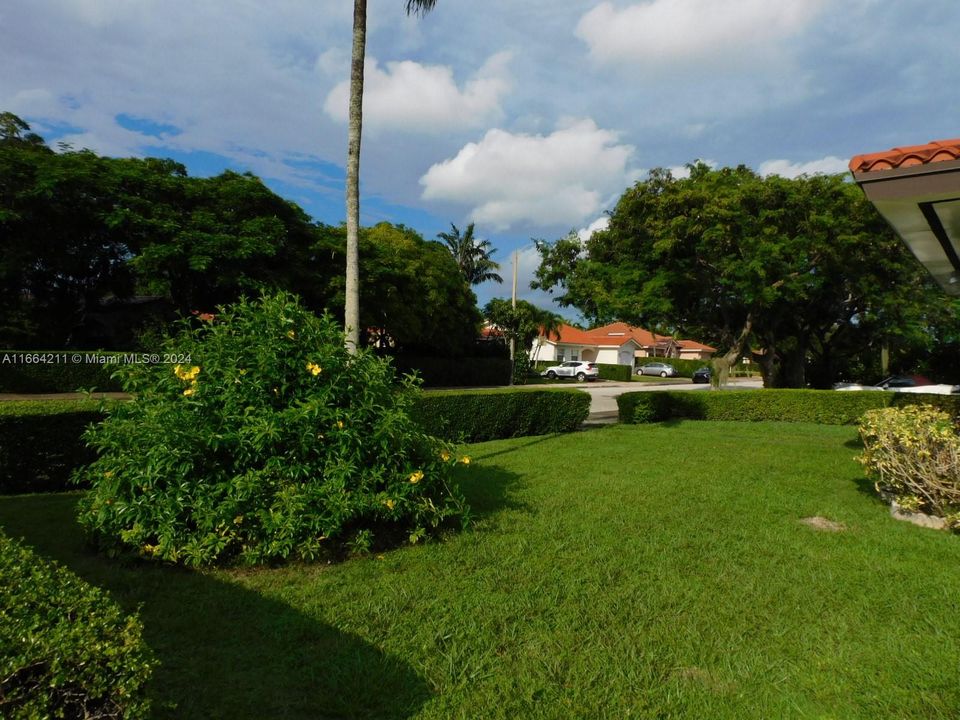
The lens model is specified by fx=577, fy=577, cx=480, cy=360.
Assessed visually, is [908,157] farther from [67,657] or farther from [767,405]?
[767,405]

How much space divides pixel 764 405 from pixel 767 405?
0.09 meters

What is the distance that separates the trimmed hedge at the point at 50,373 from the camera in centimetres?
1792

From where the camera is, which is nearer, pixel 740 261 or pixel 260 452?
pixel 260 452

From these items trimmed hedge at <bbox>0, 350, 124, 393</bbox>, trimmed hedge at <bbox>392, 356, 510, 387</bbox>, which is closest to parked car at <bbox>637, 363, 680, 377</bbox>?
trimmed hedge at <bbox>392, 356, 510, 387</bbox>

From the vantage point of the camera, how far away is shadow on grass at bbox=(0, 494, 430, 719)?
273 centimetres

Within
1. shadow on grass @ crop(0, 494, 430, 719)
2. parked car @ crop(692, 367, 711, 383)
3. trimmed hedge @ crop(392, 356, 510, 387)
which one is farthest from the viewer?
parked car @ crop(692, 367, 711, 383)

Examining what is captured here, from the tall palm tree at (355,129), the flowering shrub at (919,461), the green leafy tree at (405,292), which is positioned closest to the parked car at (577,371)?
the green leafy tree at (405,292)

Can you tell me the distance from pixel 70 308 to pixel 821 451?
24.7 meters

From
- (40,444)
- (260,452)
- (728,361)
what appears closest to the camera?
(260,452)

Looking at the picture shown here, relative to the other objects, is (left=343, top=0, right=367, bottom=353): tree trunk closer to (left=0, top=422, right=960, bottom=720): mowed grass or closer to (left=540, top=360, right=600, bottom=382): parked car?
(left=0, top=422, right=960, bottom=720): mowed grass

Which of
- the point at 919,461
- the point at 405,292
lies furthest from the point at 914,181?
the point at 405,292

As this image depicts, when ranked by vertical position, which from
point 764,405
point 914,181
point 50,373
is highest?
point 914,181

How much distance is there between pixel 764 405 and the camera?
1670 centimetres

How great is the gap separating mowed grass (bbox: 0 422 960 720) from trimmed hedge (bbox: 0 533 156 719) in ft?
3.04
